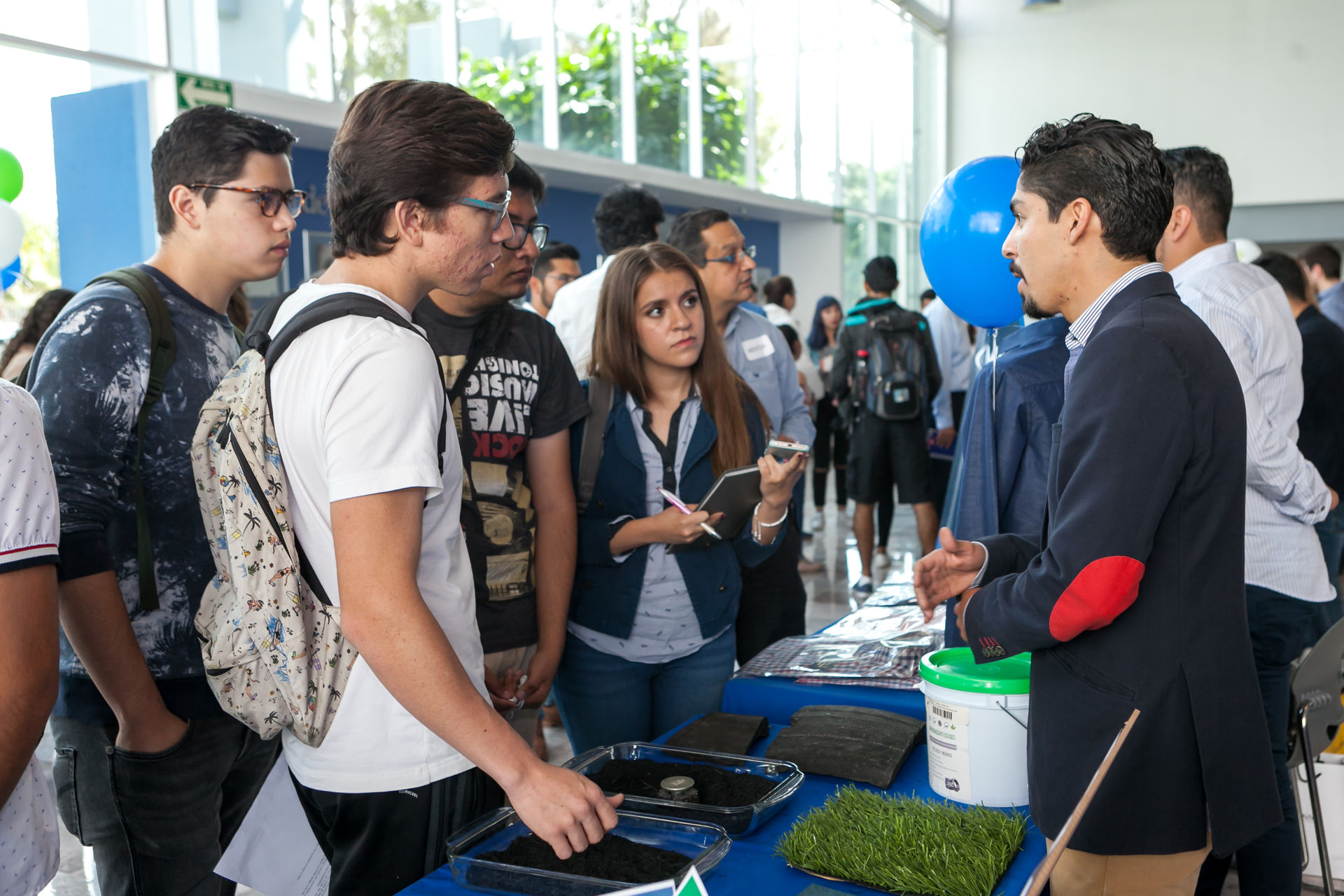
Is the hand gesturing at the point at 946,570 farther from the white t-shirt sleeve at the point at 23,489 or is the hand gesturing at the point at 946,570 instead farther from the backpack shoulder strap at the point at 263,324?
the white t-shirt sleeve at the point at 23,489

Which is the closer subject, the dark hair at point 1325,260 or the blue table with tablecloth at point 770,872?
the blue table with tablecloth at point 770,872

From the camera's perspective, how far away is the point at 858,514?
5.77 m

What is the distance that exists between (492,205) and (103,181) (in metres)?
4.49

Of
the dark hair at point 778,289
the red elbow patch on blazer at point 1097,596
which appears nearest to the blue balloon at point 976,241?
the red elbow patch on blazer at point 1097,596

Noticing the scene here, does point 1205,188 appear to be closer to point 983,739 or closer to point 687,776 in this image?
point 983,739

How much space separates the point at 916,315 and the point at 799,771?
14.4 ft

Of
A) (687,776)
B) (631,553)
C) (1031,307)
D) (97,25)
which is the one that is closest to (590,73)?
(97,25)

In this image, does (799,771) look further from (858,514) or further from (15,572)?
(858,514)

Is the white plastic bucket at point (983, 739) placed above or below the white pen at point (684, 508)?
below

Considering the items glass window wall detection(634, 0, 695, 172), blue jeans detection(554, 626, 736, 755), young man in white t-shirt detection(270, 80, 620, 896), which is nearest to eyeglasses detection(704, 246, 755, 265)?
blue jeans detection(554, 626, 736, 755)

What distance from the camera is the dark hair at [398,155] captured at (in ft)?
3.82

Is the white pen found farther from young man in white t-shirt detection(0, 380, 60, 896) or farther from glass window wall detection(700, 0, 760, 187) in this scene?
glass window wall detection(700, 0, 760, 187)

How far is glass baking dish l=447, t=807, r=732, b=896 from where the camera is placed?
3.86ft

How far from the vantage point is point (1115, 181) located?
4.32ft
